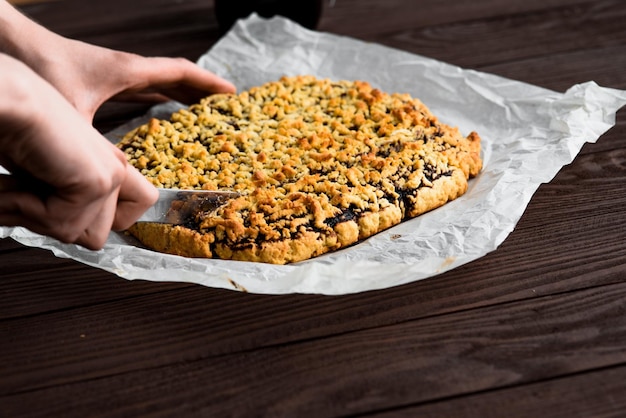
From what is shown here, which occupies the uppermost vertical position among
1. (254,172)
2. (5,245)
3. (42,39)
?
(42,39)

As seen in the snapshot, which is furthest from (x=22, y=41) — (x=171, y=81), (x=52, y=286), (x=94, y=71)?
(x=52, y=286)

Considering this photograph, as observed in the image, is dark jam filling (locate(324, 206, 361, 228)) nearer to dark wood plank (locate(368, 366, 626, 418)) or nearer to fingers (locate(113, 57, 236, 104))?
dark wood plank (locate(368, 366, 626, 418))

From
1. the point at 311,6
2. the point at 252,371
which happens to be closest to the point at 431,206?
the point at 252,371

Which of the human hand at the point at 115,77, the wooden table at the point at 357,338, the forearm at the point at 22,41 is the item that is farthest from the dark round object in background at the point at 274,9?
the wooden table at the point at 357,338

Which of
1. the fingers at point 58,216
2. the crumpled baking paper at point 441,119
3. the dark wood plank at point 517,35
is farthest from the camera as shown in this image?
the dark wood plank at point 517,35

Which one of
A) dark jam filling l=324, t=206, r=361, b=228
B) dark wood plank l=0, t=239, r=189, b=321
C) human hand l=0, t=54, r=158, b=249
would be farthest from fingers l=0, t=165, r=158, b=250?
dark jam filling l=324, t=206, r=361, b=228

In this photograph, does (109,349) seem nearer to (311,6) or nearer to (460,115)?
(460,115)

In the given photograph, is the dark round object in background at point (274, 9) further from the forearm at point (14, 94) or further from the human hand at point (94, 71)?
the forearm at point (14, 94)
